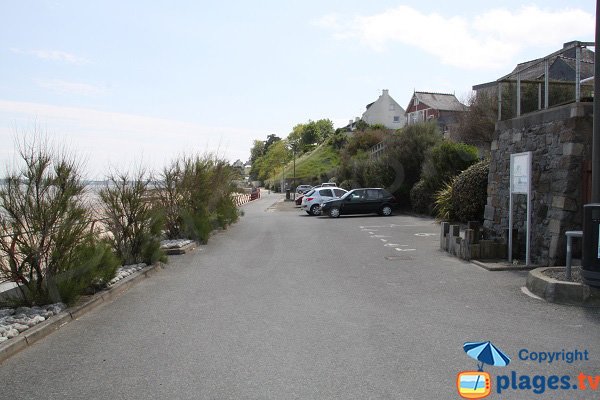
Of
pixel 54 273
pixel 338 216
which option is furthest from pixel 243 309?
pixel 338 216

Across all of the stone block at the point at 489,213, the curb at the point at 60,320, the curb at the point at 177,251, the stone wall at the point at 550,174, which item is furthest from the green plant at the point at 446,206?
the curb at the point at 60,320

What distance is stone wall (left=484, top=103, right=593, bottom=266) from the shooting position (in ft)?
32.2

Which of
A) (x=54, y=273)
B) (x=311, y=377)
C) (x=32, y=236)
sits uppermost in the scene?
(x=32, y=236)

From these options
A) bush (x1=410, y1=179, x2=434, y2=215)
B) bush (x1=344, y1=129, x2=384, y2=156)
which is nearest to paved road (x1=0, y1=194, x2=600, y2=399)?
bush (x1=410, y1=179, x2=434, y2=215)

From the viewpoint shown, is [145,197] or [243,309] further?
[145,197]

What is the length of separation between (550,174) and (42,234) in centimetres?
917

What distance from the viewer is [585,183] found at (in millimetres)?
9758

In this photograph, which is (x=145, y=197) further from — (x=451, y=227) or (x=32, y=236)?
(x=451, y=227)

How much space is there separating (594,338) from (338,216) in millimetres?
21509

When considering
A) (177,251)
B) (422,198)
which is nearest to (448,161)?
(422,198)

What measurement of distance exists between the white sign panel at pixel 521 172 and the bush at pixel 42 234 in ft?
26.5

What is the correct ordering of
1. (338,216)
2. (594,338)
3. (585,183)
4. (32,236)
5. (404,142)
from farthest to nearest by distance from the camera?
(404,142)
(338,216)
(585,183)
(32,236)
(594,338)

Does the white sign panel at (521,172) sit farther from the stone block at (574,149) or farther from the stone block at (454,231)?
the stone block at (454,231)

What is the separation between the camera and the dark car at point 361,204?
27.1 m
